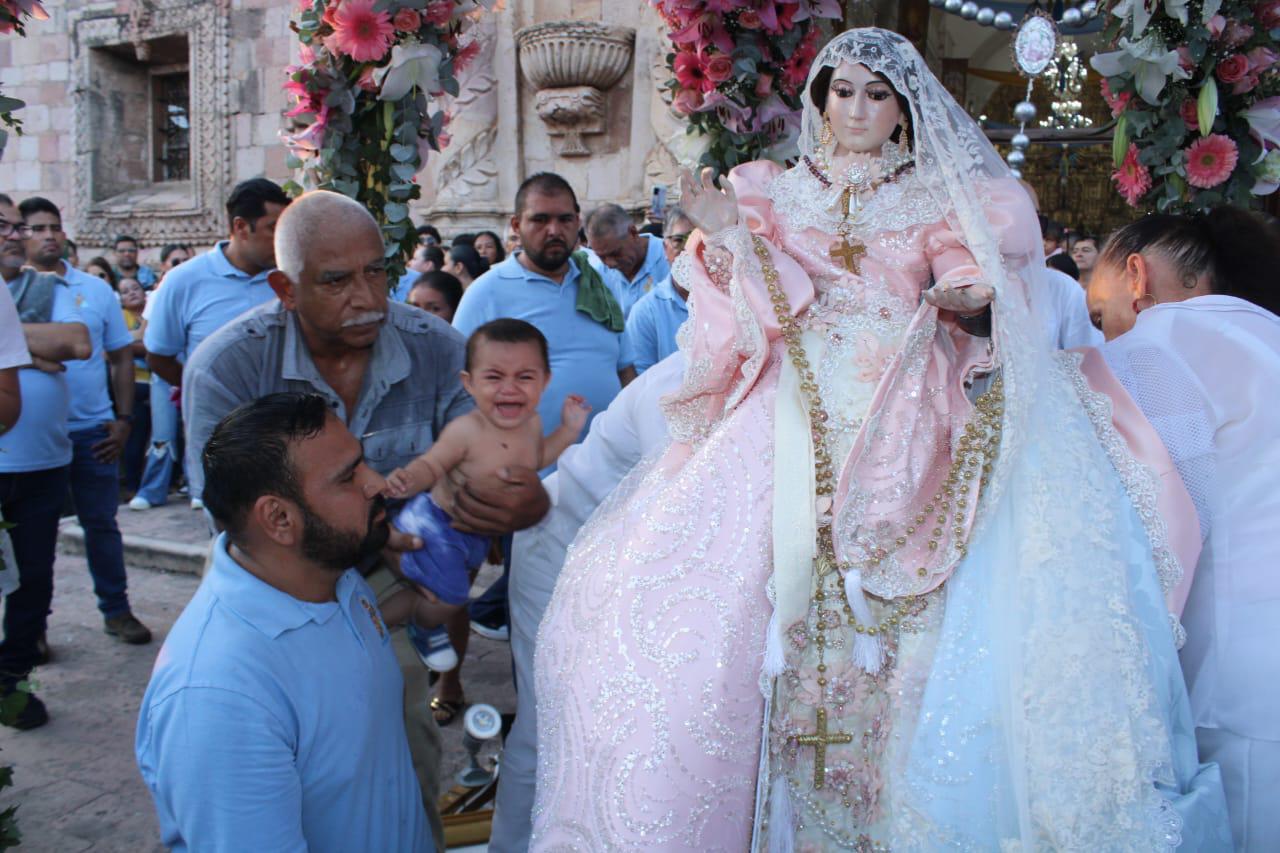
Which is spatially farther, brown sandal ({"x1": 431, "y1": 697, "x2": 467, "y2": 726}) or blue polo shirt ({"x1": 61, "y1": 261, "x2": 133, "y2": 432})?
blue polo shirt ({"x1": 61, "y1": 261, "x2": 133, "y2": 432})

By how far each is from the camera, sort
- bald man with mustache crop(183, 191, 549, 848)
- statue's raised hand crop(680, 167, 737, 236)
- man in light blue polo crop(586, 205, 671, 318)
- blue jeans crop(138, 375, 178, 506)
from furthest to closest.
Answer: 1. blue jeans crop(138, 375, 178, 506)
2. man in light blue polo crop(586, 205, 671, 318)
3. bald man with mustache crop(183, 191, 549, 848)
4. statue's raised hand crop(680, 167, 737, 236)

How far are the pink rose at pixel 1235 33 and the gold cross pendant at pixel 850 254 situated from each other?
1.92 metres

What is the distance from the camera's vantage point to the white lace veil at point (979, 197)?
77.5 inches

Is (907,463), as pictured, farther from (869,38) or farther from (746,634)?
(869,38)

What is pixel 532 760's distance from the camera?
2.44 metres

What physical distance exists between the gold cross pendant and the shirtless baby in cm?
95

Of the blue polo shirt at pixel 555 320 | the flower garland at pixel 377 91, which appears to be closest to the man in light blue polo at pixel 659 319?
the blue polo shirt at pixel 555 320

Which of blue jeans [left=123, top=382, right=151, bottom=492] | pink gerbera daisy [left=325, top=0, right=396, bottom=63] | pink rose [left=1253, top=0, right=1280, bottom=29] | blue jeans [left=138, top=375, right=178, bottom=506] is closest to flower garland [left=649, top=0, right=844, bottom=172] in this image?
pink gerbera daisy [left=325, top=0, right=396, bottom=63]

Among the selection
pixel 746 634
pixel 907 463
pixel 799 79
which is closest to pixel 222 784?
pixel 746 634

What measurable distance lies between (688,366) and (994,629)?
85 centimetres

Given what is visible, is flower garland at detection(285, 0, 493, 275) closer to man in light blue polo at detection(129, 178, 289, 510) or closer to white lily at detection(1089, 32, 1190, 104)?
man in light blue polo at detection(129, 178, 289, 510)

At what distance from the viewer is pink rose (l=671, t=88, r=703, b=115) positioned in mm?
3537

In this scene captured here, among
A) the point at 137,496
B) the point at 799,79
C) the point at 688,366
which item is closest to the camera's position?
the point at 688,366

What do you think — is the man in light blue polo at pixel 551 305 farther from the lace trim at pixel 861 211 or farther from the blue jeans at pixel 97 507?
the lace trim at pixel 861 211
